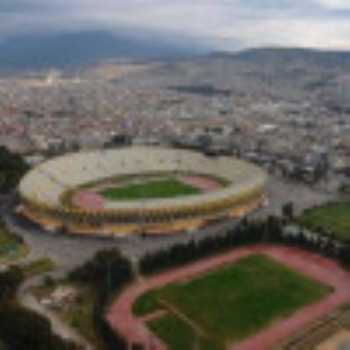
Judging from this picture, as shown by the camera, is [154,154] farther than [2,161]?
Yes

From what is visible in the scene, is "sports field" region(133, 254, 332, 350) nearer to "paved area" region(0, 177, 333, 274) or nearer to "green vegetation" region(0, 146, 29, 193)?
"paved area" region(0, 177, 333, 274)

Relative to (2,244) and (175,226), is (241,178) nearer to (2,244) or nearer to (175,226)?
(175,226)

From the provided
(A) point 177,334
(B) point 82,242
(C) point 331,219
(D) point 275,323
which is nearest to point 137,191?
(B) point 82,242

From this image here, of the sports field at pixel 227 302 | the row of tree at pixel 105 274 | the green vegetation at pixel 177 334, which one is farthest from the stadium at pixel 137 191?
the green vegetation at pixel 177 334

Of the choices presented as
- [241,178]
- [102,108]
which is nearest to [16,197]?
→ [241,178]

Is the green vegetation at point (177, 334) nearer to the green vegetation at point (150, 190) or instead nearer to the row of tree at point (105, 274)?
the row of tree at point (105, 274)
